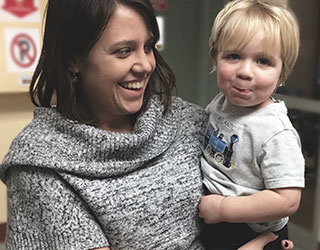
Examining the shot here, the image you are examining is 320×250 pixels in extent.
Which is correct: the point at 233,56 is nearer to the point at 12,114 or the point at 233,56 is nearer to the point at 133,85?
the point at 133,85

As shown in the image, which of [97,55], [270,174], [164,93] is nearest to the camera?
[270,174]

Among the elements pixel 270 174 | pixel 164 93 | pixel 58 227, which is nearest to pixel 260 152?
pixel 270 174

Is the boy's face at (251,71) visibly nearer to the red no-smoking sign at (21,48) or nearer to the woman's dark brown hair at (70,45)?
the woman's dark brown hair at (70,45)

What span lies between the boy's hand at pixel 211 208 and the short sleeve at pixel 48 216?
0.28 metres

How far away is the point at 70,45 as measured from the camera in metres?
1.10

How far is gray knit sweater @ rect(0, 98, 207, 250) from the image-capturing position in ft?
3.23

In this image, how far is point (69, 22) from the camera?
1.05 metres

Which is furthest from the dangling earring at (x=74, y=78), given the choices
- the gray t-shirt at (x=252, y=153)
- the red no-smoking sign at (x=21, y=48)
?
the red no-smoking sign at (x=21, y=48)

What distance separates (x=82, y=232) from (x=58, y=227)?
60 mm

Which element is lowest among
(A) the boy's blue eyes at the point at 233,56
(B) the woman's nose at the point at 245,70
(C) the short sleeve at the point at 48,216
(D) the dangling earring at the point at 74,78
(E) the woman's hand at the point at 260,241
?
(E) the woman's hand at the point at 260,241

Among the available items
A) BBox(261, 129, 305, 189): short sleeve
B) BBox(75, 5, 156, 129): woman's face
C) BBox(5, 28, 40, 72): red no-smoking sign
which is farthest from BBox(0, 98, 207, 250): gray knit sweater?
BBox(5, 28, 40, 72): red no-smoking sign

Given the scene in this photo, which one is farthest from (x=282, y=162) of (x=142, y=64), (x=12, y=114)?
(x=12, y=114)

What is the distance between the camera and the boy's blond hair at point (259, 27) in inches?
37.6

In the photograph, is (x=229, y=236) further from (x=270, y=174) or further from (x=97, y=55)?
(x=97, y=55)
